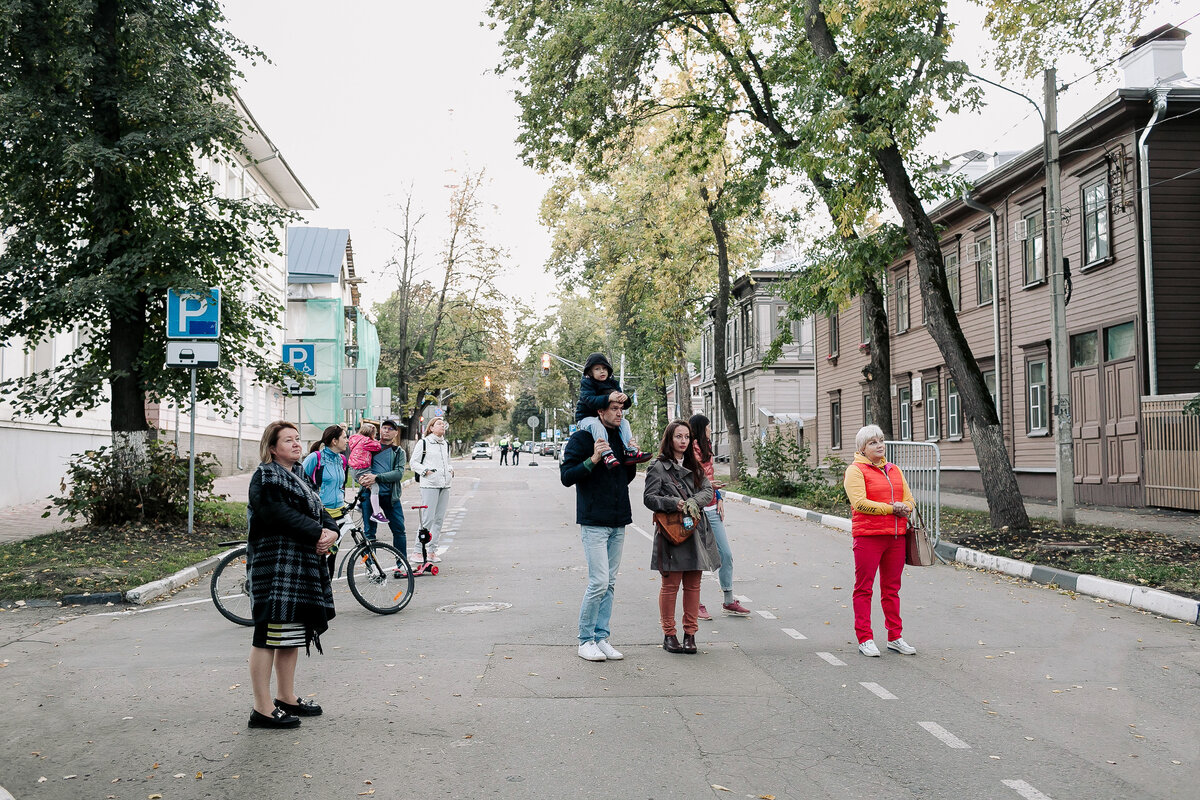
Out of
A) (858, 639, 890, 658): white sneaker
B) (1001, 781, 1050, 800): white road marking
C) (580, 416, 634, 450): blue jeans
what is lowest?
(1001, 781, 1050, 800): white road marking

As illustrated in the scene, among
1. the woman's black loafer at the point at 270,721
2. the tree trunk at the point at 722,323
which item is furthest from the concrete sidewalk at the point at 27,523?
the tree trunk at the point at 722,323

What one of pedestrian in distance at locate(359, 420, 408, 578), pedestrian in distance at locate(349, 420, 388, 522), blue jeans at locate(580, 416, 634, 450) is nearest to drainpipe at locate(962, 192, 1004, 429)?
pedestrian in distance at locate(359, 420, 408, 578)

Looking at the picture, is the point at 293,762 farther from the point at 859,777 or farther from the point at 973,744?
the point at 973,744

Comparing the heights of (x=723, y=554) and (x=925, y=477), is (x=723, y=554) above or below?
below

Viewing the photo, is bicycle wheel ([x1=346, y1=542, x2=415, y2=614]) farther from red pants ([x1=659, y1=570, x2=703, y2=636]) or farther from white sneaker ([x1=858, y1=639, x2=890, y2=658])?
white sneaker ([x1=858, y1=639, x2=890, y2=658])

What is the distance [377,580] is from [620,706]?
13.8ft

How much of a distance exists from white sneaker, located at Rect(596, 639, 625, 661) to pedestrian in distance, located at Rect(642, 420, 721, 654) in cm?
46

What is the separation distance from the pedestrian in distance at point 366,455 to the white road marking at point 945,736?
6952 mm

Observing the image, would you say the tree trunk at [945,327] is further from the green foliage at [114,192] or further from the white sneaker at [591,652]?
the white sneaker at [591,652]

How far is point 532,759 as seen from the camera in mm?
5176

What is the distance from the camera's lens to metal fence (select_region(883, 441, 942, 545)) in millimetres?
15508

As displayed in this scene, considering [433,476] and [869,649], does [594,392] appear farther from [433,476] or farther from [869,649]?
[433,476]

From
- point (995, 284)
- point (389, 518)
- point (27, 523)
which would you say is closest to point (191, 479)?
point (27, 523)

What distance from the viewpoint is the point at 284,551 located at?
589cm
